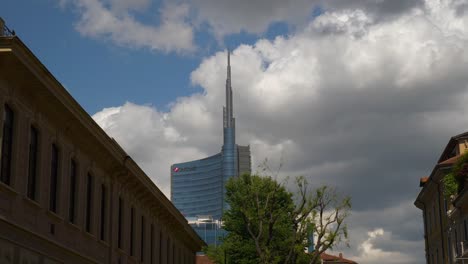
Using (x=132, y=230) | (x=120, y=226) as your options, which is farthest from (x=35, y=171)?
(x=132, y=230)

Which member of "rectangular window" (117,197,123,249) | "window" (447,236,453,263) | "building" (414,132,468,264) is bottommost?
"rectangular window" (117,197,123,249)

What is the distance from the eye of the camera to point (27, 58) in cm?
2023

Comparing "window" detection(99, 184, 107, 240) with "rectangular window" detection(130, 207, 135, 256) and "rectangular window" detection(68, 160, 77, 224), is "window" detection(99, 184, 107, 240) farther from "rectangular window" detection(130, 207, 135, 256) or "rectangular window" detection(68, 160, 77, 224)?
"rectangular window" detection(130, 207, 135, 256)

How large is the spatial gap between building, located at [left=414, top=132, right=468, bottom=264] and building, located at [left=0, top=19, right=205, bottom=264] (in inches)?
829

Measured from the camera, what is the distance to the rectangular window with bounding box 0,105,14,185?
2006 centimetres

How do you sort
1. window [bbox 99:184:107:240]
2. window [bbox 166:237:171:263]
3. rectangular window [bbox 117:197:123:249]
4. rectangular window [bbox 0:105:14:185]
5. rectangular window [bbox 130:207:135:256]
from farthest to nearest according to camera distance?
1. window [bbox 166:237:171:263]
2. rectangular window [bbox 130:207:135:256]
3. rectangular window [bbox 117:197:123:249]
4. window [bbox 99:184:107:240]
5. rectangular window [bbox 0:105:14:185]

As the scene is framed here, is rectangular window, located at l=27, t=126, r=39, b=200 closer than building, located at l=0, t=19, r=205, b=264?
No

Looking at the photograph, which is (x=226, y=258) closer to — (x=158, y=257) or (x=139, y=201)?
(x=158, y=257)

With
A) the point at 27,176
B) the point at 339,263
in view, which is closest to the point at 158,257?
the point at 27,176

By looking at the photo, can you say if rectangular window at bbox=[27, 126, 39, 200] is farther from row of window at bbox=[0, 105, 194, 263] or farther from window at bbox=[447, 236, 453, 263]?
window at bbox=[447, 236, 453, 263]

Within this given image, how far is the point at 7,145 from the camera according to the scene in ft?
67.5

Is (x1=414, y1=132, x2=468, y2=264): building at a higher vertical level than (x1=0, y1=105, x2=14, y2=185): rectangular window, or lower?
higher

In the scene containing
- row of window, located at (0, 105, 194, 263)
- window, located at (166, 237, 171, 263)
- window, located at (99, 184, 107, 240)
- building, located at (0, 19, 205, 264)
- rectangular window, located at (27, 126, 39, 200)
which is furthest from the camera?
window, located at (166, 237, 171, 263)

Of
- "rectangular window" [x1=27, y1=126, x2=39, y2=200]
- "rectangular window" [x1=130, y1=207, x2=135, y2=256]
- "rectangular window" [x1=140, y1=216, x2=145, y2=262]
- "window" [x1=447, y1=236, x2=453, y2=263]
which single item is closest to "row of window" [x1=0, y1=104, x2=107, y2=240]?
"rectangular window" [x1=27, y1=126, x2=39, y2=200]
